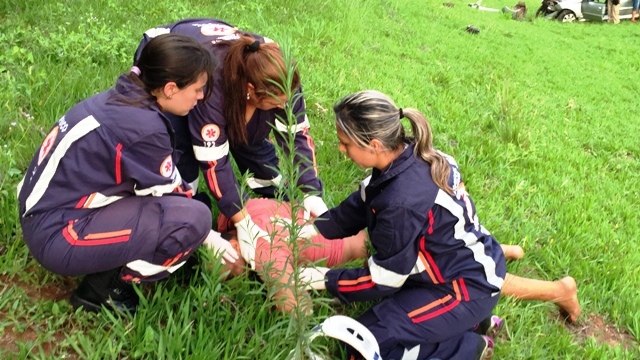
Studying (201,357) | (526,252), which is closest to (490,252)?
(526,252)

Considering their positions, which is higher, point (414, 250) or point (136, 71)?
point (136, 71)

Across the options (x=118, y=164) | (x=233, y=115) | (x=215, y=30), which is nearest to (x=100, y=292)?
(x=118, y=164)

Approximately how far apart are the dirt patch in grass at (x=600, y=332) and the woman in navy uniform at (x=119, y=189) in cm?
203

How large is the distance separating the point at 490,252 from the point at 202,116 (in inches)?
56.3

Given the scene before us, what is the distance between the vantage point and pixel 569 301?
2.78 metres

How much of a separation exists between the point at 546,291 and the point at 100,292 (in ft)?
6.90

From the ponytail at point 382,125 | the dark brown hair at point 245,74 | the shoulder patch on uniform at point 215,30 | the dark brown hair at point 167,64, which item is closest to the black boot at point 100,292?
the dark brown hair at point 167,64

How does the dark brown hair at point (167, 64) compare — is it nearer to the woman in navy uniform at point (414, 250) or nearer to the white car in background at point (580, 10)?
the woman in navy uniform at point (414, 250)

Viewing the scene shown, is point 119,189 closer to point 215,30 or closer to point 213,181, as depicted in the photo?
point 213,181

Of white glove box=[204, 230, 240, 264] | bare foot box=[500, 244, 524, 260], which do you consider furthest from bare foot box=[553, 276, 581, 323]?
white glove box=[204, 230, 240, 264]

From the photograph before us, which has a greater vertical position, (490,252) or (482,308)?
(490,252)

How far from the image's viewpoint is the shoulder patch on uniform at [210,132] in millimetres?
2541

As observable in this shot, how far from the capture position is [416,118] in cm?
214

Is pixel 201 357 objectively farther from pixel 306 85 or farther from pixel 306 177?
pixel 306 85
